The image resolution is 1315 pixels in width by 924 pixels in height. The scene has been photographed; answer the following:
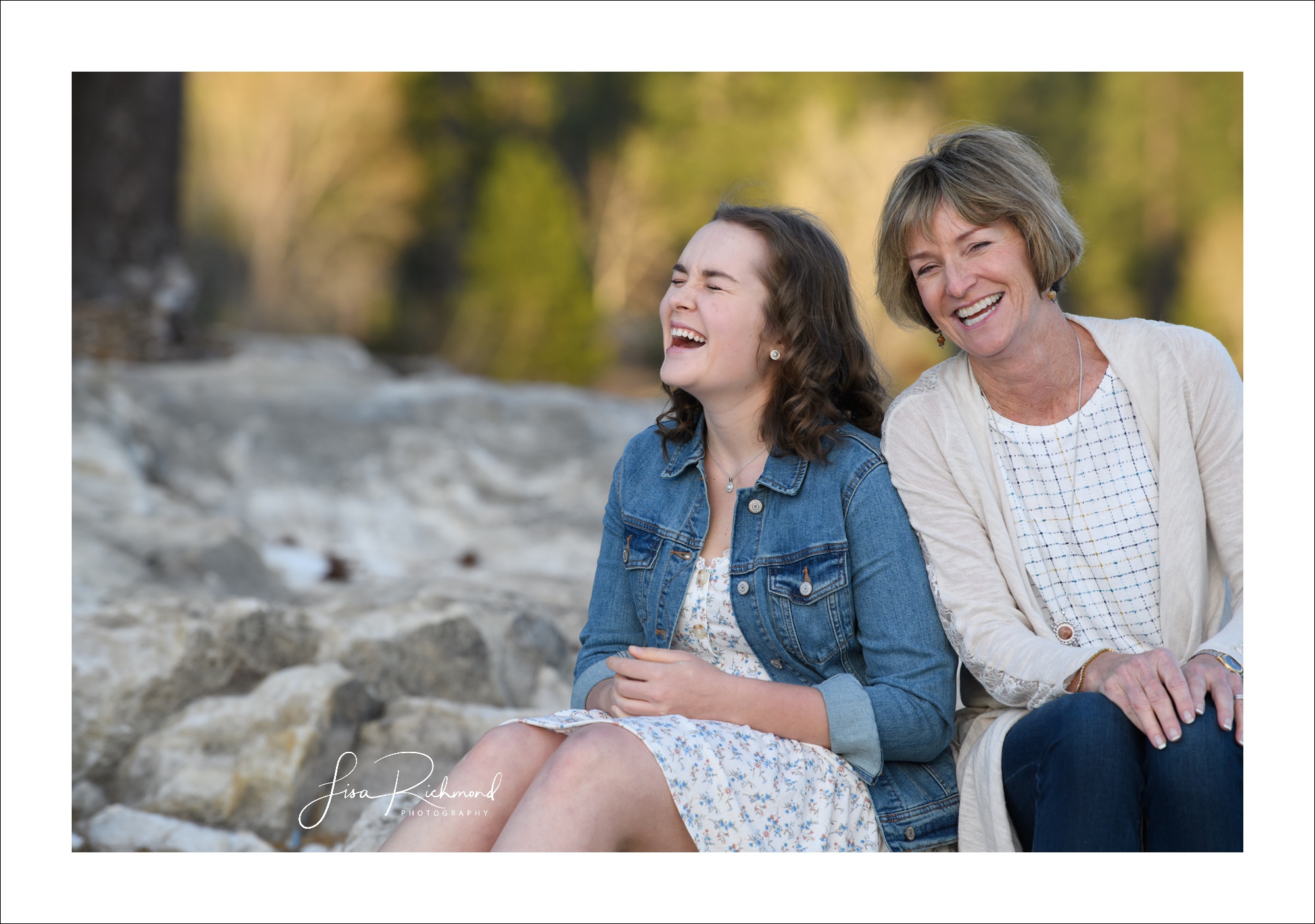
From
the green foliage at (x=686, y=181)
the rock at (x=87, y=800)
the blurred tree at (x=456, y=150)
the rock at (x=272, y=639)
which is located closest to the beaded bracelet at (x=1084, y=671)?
the rock at (x=272, y=639)

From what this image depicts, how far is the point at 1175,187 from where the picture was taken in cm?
850

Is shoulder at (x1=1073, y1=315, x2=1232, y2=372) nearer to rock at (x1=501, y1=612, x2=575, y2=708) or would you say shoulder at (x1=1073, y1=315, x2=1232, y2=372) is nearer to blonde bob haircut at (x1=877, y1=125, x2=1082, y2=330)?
blonde bob haircut at (x1=877, y1=125, x2=1082, y2=330)

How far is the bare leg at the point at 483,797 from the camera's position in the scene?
1668 mm

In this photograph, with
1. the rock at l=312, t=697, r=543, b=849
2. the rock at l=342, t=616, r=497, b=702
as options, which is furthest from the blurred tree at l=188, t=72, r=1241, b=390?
the rock at l=312, t=697, r=543, b=849

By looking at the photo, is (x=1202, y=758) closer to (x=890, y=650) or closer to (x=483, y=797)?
(x=890, y=650)

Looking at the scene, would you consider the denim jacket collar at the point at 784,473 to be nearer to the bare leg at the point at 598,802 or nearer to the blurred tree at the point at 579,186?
the bare leg at the point at 598,802

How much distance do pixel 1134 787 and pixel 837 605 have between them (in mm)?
515

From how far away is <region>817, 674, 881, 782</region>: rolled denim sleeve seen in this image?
175cm

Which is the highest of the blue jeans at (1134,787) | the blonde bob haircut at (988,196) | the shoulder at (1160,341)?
the blonde bob haircut at (988,196)

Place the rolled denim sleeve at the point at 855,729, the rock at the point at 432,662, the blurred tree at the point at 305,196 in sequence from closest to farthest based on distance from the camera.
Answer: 1. the rolled denim sleeve at the point at 855,729
2. the rock at the point at 432,662
3. the blurred tree at the point at 305,196

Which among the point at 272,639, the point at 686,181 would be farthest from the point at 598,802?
the point at 686,181

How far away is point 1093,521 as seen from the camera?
6.13 feet

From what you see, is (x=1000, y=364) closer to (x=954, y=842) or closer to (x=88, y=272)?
(x=954, y=842)

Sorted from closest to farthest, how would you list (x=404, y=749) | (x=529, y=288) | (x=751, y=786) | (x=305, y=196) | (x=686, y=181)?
1. (x=751, y=786)
2. (x=404, y=749)
3. (x=529, y=288)
4. (x=305, y=196)
5. (x=686, y=181)
